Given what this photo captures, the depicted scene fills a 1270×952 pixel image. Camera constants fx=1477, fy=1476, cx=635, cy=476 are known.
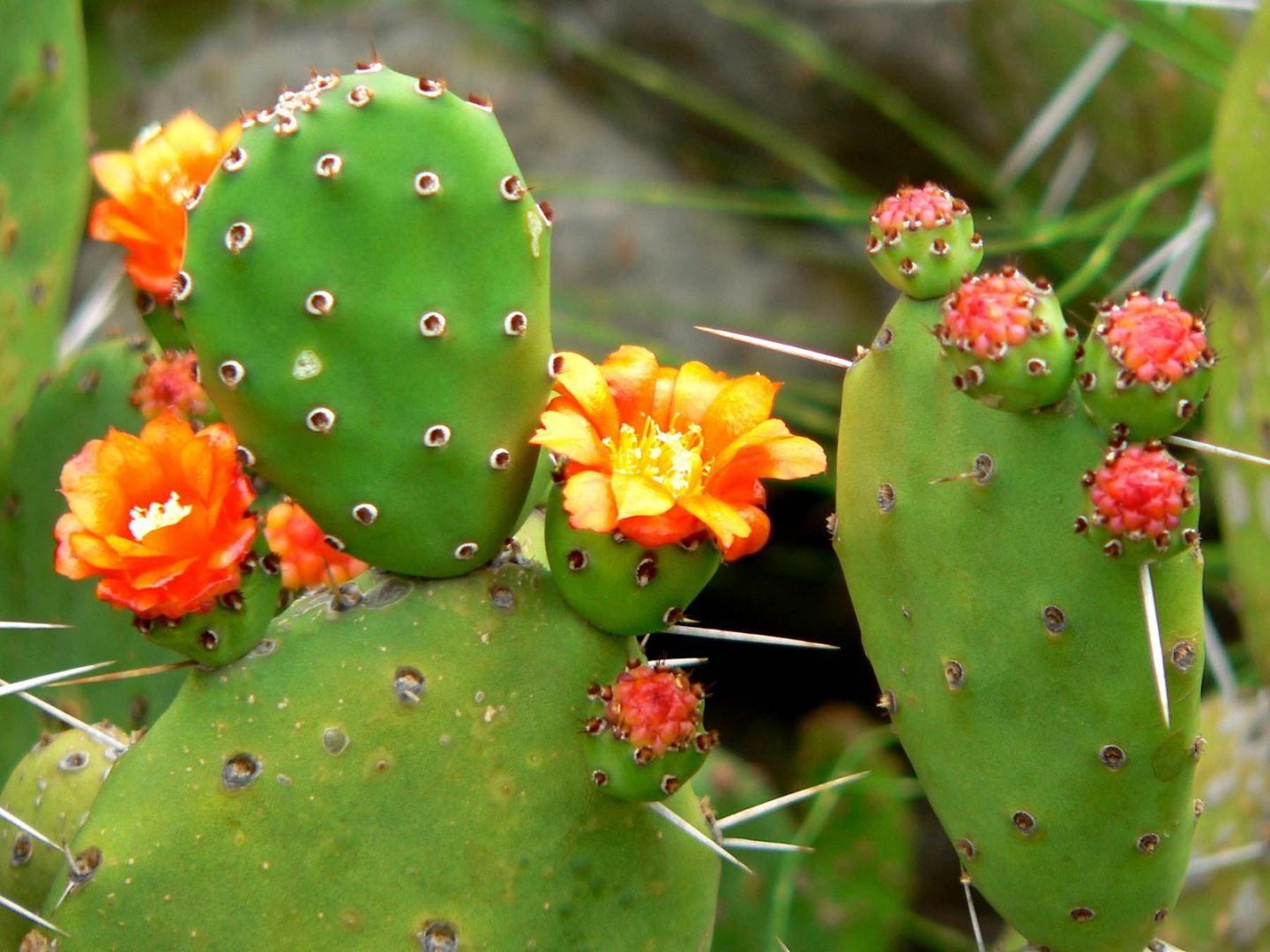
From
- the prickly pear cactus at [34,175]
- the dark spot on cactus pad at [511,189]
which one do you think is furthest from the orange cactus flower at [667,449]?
the prickly pear cactus at [34,175]

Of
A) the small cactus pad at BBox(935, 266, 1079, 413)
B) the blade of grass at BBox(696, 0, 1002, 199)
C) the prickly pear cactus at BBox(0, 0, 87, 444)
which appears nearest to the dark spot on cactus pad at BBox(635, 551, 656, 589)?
the small cactus pad at BBox(935, 266, 1079, 413)

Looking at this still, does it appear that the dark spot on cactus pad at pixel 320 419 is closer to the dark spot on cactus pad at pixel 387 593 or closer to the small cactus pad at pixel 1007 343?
the dark spot on cactus pad at pixel 387 593

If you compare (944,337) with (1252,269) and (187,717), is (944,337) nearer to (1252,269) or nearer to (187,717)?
(187,717)

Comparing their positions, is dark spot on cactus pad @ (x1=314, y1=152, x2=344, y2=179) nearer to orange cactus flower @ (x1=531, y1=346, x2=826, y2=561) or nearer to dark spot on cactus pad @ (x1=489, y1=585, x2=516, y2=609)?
orange cactus flower @ (x1=531, y1=346, x2=826, y2=561)

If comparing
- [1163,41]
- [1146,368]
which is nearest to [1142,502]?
[1146,368]

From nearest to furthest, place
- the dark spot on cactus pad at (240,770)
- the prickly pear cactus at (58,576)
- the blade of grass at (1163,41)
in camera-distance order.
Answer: the dark spot on cactus pad at (240,770)
the prickly pear cactus at (58,576)
the blade of grass at (1163,41)
